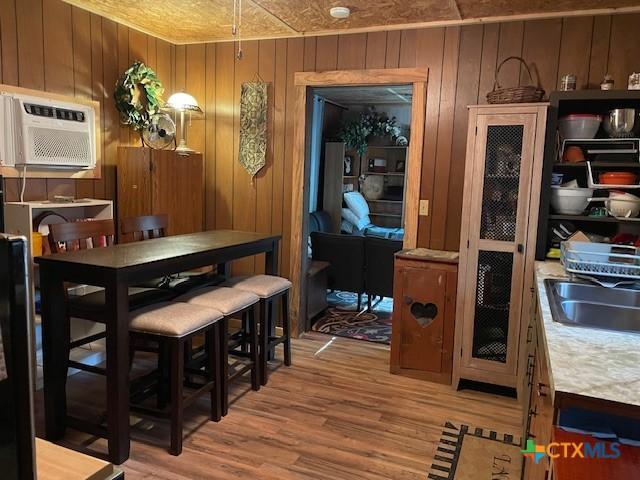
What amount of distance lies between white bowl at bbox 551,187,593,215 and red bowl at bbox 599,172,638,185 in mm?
105

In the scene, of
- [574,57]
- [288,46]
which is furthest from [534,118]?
[288,46]

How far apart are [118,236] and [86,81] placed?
1154 mm

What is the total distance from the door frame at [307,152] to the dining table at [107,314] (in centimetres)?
147

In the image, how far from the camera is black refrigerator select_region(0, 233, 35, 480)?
587 mm

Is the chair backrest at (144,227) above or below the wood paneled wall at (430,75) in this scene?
below

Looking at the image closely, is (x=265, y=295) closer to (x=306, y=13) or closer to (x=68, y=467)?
(x=306, y=13)

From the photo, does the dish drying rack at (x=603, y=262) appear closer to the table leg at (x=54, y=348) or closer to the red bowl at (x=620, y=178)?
the red bowl at (x=620, y=178)

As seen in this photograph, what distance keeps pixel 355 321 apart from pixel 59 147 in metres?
2.89

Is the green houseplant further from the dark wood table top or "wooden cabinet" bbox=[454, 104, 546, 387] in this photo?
"wooden cabinet" bbox=[454, 104, 546, 387]

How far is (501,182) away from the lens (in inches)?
120

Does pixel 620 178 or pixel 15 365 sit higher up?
pixel 620 178

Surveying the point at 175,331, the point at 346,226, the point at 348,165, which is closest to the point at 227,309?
the point at 175,331

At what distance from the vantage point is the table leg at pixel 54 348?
2.34m

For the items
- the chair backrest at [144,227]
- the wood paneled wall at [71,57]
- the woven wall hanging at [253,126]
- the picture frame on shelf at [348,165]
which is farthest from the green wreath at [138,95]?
the picture frame on shelf at [348,165]
